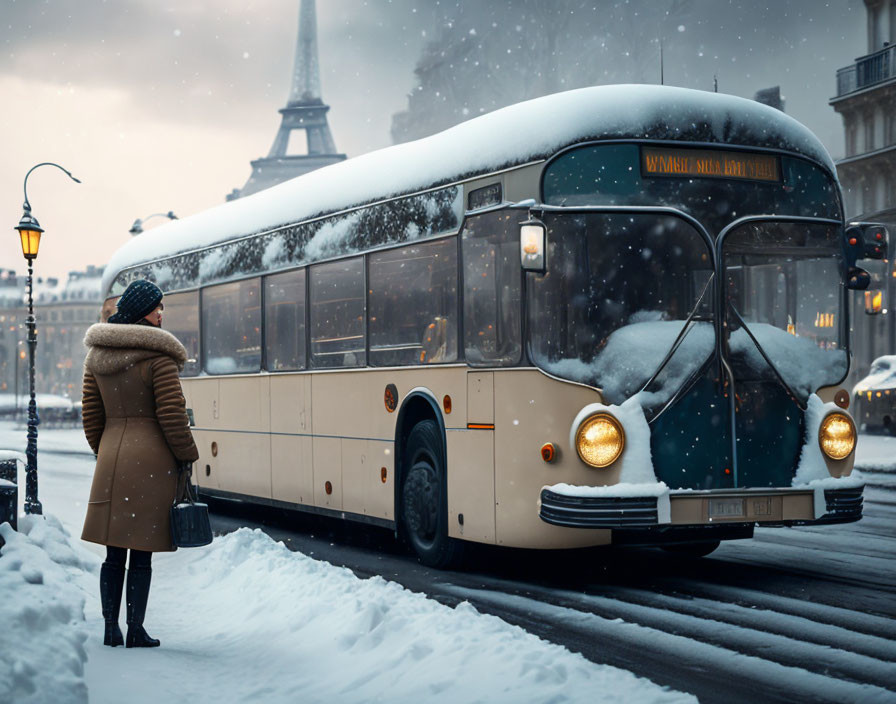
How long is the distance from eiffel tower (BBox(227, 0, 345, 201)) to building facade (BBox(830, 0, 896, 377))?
98.6 meters

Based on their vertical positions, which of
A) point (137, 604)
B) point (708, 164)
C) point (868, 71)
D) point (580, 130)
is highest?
point (868, 71)

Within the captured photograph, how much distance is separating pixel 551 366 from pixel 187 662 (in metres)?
3.30

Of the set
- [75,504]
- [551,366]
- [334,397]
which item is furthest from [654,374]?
[75,504]

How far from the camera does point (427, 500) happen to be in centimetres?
1005

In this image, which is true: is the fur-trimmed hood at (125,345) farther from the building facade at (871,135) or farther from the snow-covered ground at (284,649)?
the building facade at (871,135)

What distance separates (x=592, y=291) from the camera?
8.49m

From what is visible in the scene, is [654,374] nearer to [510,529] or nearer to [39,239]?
[510,529]

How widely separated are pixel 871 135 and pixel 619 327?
153 ft

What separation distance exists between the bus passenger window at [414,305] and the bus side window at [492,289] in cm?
26

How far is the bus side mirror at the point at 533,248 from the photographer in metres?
8.33

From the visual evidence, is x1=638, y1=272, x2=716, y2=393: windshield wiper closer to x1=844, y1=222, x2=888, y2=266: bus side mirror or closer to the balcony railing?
x1=844, y1=222, x2=888, y2=266: bus side mirror

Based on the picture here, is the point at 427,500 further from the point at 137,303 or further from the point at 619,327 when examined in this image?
the point at 137,303

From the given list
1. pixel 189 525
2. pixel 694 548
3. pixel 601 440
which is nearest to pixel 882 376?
pixel 694 548

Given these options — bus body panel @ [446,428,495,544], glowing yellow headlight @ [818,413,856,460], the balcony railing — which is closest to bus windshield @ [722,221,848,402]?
glowing yellow headlight @ [818,413,856,460]
